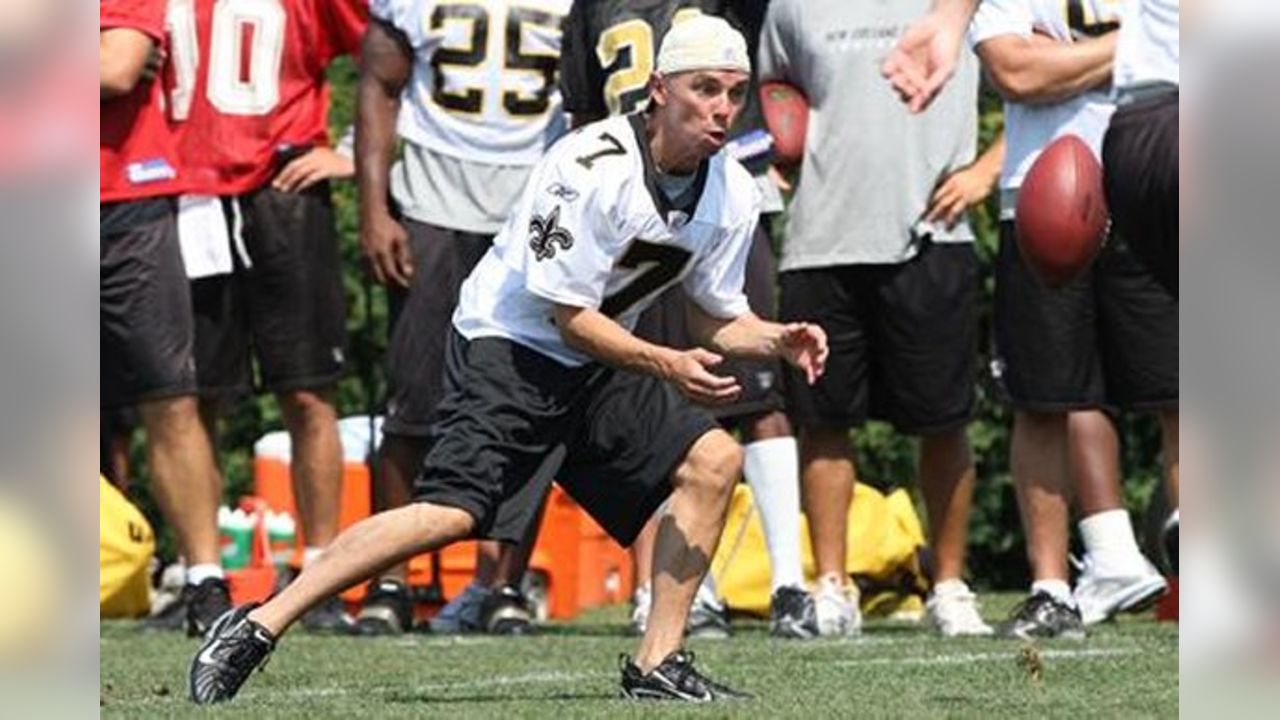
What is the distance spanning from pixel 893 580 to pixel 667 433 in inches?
150

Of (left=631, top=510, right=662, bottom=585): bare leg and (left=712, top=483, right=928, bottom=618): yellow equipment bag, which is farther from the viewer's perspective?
(left=712, top=483, right=928, bottom=618): yellow equipment bag

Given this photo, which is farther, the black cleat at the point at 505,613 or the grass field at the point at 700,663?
the black cleat at the point at 505,613

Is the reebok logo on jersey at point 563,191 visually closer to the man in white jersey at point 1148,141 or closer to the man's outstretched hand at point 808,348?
the man's outstretched hand at point 808,348

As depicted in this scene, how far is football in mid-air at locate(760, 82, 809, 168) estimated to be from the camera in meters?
9.14

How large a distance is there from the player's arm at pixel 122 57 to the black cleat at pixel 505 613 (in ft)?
5.87

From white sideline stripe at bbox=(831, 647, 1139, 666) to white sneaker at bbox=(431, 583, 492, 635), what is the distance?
6.03ft

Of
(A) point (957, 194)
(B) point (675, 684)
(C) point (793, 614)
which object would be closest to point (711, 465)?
(B) point (675, 684)

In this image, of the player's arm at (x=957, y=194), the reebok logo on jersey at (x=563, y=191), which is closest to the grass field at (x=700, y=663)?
the reebok logo on jersey at (x=563, y=191)

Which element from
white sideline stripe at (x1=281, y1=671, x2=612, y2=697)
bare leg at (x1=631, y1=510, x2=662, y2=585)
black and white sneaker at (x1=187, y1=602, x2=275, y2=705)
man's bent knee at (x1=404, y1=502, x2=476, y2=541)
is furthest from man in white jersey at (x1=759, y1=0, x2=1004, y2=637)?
black and white sneaker at (x1=187, y1=602, x2=275, y2=705)

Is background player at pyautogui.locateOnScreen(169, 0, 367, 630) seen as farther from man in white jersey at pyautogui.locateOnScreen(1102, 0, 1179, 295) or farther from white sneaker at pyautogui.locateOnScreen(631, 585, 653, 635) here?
man in white jersey at pyautogui.locateOnScreen(1102, 0, 1179, 295)

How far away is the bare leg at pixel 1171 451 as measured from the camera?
8.80 m

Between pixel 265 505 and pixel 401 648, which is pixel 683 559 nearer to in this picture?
pixel 401 648

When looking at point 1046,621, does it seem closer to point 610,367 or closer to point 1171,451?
point 1171,451
